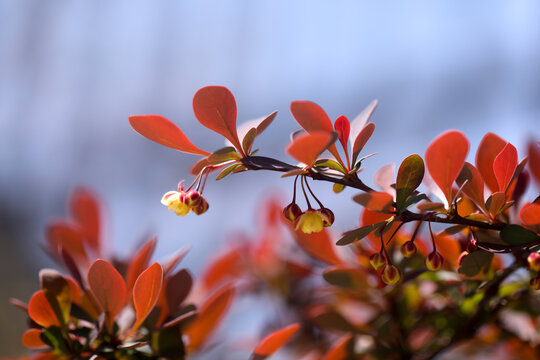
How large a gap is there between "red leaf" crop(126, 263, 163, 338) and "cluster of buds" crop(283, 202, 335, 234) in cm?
9

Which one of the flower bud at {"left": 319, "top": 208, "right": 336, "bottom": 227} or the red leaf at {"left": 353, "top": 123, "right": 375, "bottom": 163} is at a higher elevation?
the red leaf at {"left": 353, "top": 123, "right": 375, "bottom": 163}

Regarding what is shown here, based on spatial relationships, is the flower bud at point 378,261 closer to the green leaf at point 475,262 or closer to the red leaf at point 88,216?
the green leaf at point 475,262

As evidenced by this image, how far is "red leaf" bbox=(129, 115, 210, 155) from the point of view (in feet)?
0.91

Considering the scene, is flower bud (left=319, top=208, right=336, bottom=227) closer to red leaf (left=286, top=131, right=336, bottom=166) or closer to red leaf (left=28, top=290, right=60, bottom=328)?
red leaf (left=286, top=131, right=336, bottom=166)

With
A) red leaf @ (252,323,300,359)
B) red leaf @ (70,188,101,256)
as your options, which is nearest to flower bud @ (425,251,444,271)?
red leaf @ (252,323,300,359)

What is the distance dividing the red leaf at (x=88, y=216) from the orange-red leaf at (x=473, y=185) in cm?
40

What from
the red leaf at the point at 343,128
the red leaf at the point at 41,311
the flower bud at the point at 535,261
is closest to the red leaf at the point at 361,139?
the red leaf at the point at 343,128

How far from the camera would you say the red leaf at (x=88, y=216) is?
1.75 feet

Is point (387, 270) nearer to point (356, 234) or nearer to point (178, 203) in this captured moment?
point (356, 234)

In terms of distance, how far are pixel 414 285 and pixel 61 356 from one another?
301mm

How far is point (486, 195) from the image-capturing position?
0.31 metres

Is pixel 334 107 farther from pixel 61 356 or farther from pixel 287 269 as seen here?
pixel 61 356

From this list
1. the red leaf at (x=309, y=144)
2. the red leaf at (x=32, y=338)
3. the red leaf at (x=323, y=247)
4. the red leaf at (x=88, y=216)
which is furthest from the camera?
the red leaf at (x=88, y=216)

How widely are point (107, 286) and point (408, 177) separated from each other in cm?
21
